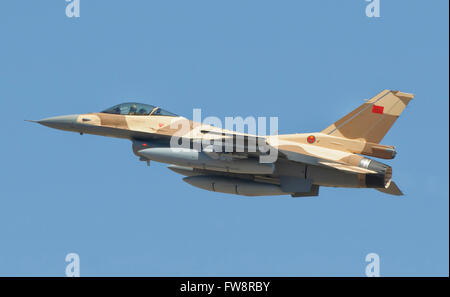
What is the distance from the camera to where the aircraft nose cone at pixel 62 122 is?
28.7 m

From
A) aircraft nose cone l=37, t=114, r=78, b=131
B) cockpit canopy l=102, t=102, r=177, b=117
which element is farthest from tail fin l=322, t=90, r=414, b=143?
aircraft nose cone l=37, t=114, r=78, b=131

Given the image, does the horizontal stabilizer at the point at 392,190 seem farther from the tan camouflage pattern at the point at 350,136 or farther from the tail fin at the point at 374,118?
the tail fin at the point at 374,118

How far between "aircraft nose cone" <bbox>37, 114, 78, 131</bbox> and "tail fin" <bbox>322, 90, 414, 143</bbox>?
8.30 m

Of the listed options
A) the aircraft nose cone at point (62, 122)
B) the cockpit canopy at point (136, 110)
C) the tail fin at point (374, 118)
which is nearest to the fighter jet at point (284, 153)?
the tail fin at point (374, 118)

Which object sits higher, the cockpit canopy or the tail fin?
the cockpit canopy

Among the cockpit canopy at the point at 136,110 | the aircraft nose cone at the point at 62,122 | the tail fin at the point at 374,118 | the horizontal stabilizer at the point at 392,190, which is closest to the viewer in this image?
the tail fin at the point at 374,118

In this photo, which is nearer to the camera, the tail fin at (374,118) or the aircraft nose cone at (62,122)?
the tail fin at (374,118)

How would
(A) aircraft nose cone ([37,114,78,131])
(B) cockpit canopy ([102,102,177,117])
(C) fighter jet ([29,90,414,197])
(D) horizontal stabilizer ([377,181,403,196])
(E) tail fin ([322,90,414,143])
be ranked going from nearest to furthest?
(C) fighter jet ([29,90,414,197]), (E) tail fin ([322,90,414,143]), (D) horizontal stabilizer ([377,181,403,196]), (B) cockpit canopy ([102,102,177,117]), (A) aircraft nose cone ([37,114,78,131])

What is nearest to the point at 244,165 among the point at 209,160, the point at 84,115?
the point at 209,160

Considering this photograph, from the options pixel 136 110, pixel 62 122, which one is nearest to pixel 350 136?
pixel 136 110

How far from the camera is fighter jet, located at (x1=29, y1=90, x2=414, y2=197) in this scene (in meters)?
26.3

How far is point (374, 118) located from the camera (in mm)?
26906

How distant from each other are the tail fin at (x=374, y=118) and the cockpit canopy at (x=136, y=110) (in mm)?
5542

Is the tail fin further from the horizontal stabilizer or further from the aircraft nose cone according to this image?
the aircraft nose cone
